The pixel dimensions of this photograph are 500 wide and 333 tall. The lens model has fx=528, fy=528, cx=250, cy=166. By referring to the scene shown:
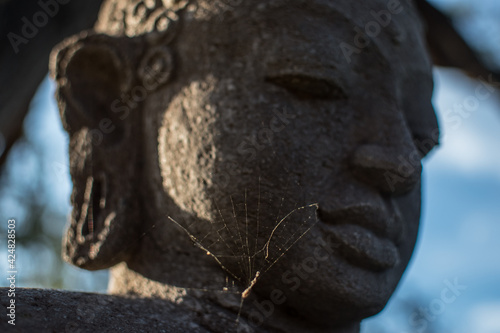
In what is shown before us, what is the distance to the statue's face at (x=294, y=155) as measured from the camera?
4.21ft

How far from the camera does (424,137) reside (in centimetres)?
159

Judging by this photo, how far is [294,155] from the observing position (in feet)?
4.29

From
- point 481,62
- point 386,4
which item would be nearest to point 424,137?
point 386,4

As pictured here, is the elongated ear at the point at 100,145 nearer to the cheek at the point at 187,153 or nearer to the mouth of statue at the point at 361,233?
the cheek at the point at 187,153

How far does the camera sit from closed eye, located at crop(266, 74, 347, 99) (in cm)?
135

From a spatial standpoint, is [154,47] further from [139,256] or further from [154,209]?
[139,256]

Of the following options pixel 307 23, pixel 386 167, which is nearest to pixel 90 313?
pixel 386 167

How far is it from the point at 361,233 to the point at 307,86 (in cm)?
40

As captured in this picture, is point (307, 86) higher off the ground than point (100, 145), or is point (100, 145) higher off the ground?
point (307, 86)

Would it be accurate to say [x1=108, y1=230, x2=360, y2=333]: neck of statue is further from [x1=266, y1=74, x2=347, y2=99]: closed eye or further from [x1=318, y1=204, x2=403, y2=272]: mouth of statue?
[x1=266, y1=74, x2=347, y2=99]: closed eye

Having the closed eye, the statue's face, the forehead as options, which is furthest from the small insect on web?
the forehead

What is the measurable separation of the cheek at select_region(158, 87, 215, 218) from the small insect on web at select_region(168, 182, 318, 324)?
Result: 0.24 ft

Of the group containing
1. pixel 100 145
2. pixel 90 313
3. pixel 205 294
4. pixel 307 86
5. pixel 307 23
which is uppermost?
pixel 307 23

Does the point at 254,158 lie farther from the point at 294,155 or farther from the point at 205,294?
the point at 205,294
